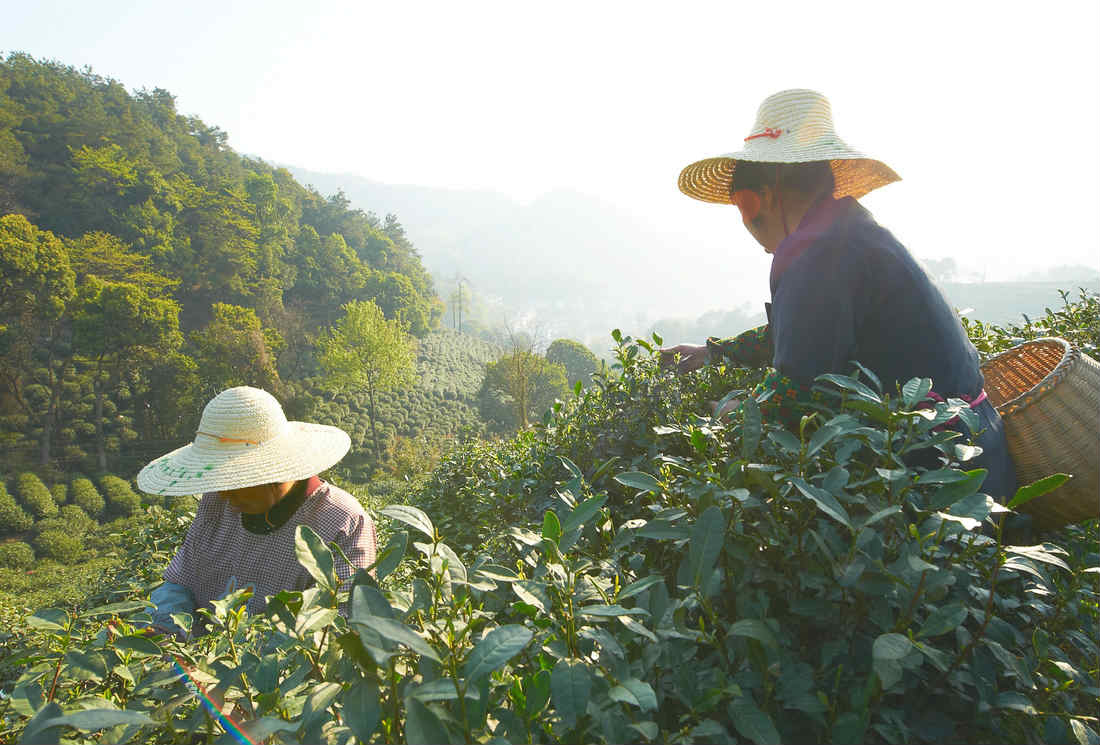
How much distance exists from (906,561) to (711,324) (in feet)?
474

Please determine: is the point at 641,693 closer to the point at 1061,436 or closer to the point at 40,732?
the point at 40,732

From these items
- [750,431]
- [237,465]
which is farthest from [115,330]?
[750,431]

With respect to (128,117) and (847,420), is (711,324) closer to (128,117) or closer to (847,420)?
(128,117)

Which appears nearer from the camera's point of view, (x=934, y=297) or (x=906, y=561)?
(x=906, y=561)

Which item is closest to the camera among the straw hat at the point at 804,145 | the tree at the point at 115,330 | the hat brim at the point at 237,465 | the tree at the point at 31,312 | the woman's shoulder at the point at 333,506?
the straw hat at the point at 804,145

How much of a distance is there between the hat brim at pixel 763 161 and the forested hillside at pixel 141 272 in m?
28.9

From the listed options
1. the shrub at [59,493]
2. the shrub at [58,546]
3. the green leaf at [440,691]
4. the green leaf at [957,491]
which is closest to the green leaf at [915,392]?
the green leaf at [957,491]

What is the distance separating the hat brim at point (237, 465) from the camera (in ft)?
6.94

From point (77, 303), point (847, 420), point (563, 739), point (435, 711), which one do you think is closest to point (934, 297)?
point (847, 420)

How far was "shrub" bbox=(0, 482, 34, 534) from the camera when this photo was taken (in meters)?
19.0

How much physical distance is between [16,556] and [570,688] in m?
24.9

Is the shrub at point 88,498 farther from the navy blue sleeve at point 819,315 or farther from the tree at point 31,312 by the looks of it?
the navy blue sleeve at point 819,315

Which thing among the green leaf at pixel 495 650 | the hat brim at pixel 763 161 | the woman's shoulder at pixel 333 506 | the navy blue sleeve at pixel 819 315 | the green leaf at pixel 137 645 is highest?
the hat brim at pixel 763 161

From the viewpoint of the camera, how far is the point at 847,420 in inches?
33.3
